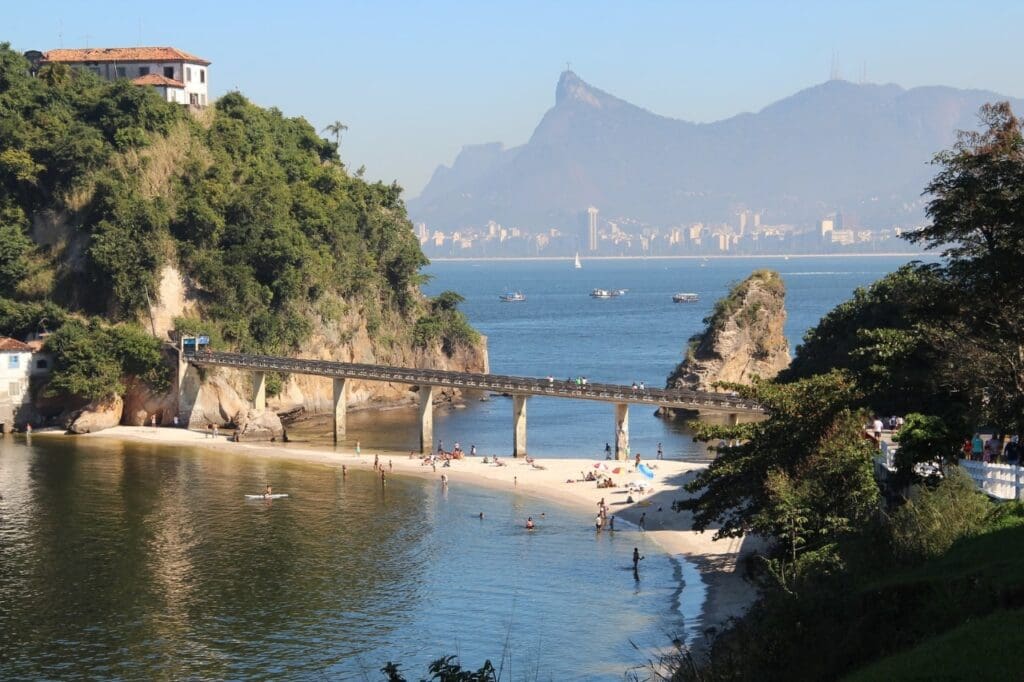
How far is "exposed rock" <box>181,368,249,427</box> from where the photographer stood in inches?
3472

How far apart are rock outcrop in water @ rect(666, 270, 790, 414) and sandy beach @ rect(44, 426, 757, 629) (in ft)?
84.4

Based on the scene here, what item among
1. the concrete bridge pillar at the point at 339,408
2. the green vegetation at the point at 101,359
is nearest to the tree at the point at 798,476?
the concrete bridge pillar at the point at 339,408

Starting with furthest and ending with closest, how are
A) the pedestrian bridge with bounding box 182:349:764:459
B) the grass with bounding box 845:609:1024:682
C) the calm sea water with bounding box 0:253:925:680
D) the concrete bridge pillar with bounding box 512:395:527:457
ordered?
the concrete bridge pillar with bounding box 512:395:527:457 → the pedestrian bridge with bounding box 182:349:764:459 → the calm sea water with bounding box 0:253:925:680 → the grass with bounding box 845:609:1024:682

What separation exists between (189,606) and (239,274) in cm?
5593

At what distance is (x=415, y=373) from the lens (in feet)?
272

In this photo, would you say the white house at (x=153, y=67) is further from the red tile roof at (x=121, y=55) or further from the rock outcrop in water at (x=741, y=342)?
the rock outcrop in water at (x=741, y=342)

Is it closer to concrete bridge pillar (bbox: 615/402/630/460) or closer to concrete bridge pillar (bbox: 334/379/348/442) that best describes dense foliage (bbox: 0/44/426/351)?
concrete bridge pillar (bbox: 334/379/348/442)

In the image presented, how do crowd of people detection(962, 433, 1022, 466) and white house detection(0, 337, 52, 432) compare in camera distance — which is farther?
white house detection(0, 337, 52, 432)

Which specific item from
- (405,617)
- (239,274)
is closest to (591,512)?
(405,617)

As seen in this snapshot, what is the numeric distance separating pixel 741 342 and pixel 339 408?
107ft

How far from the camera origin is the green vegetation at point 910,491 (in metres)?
23.2

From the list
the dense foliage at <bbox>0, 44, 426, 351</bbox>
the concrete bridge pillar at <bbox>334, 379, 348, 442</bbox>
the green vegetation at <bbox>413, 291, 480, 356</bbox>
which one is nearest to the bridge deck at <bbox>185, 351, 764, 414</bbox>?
the concrete bridge pillar at <bbox>334, 379, 348, 442</bbox>

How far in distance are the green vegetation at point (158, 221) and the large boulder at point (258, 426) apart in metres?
10.3

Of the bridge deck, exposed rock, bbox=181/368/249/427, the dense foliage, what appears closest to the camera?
the bridge deck
